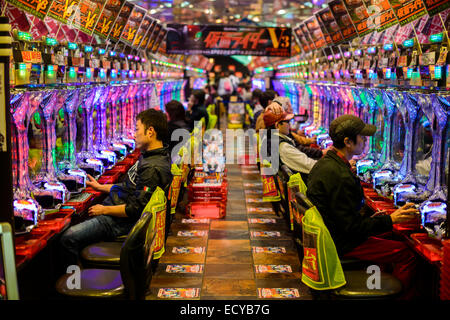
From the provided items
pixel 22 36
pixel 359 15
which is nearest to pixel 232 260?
pixel 22 36

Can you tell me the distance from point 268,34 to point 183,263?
333 inches

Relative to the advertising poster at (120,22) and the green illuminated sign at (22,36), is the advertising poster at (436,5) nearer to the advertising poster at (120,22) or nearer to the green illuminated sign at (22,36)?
the green illuminated sign at (22,36)

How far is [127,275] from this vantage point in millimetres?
2715

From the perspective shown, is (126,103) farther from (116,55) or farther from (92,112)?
(92,112)

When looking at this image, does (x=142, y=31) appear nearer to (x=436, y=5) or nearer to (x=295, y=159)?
(x=295, y=159)

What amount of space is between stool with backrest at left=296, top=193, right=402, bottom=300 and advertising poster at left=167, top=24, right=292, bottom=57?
385 inches

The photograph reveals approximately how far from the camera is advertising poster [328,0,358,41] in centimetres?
733

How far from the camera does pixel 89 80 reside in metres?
5.84

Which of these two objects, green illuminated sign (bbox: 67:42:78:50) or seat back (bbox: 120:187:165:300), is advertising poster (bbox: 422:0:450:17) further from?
green illuminated sign (bbox: 67:42:78:50)

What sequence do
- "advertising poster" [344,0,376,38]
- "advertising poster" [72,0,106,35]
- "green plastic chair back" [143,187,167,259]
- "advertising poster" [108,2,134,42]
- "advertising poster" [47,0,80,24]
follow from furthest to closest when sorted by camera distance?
"advertising poster" [108,2,134,42] < "advertising poster" [344,0,376,38] < "advertising poster" [72,0,106,35] < "advertising poster" [47,0,80,24] < "green plastic chair back" [143,187,167,259]

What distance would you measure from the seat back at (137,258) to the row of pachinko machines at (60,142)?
726 millimetres

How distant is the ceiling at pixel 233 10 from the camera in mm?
12984

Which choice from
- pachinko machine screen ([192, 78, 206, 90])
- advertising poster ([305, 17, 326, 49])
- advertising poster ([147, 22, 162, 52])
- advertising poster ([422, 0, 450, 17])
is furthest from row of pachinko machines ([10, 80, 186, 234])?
pachinko machine screen ([192, 78, 206, 90])

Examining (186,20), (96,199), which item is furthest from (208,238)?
(186,20)
